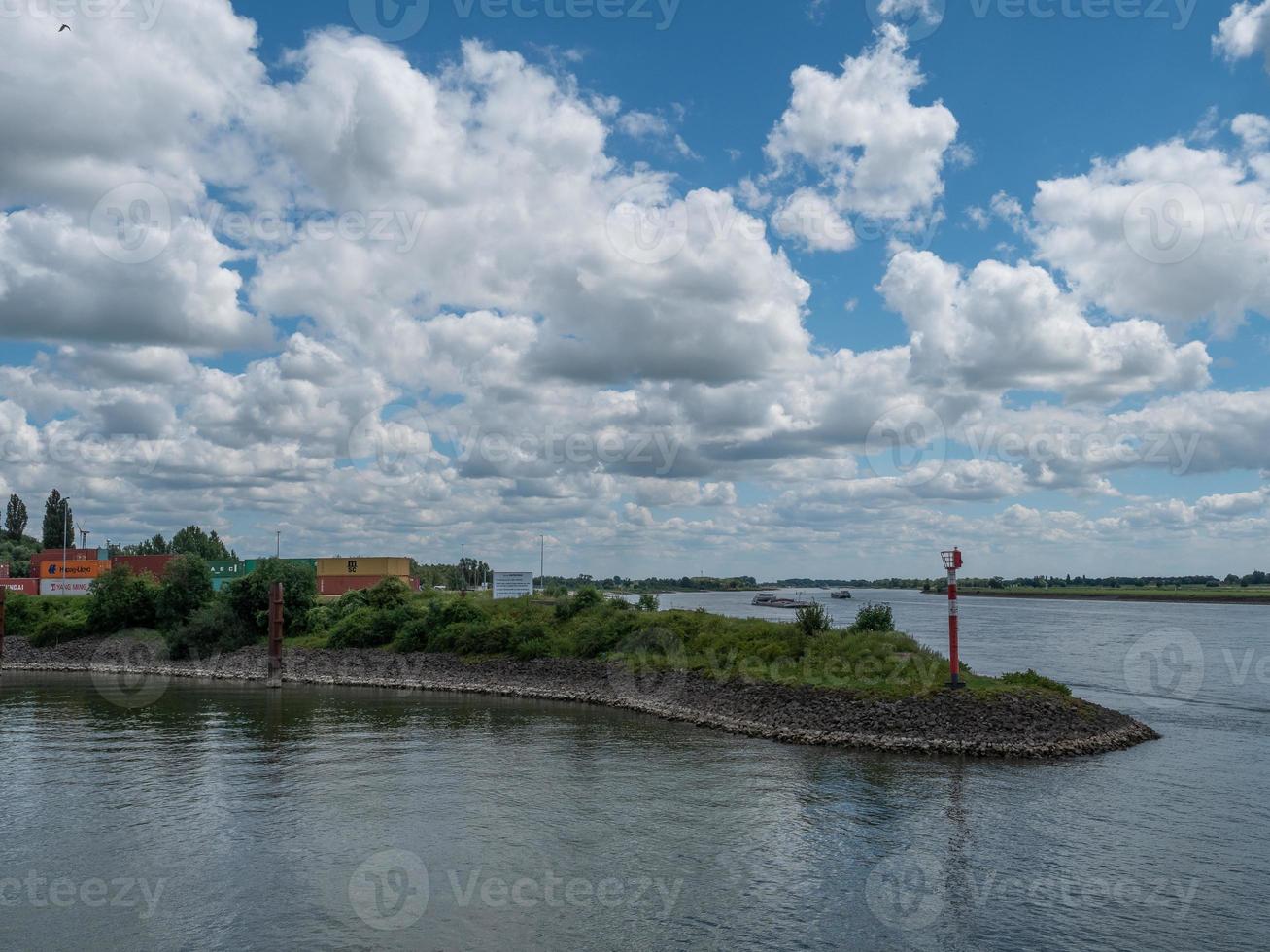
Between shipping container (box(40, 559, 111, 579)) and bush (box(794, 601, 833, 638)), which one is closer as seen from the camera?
bush (box(794, 601, 833, 638))

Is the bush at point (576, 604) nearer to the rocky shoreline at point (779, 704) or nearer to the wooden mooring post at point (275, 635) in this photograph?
the rocky shoreline at point (779, 704)

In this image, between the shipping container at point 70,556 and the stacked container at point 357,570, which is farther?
the stacked container at point 357,570

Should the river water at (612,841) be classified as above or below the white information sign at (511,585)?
below

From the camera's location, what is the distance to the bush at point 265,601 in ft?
246

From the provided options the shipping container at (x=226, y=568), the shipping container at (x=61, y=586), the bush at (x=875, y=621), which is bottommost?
the shipping container at (x=61, y=586)

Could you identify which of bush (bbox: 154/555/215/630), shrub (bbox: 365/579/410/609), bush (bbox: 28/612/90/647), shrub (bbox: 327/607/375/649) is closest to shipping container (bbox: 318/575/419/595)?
bush (bbox: 154/555/215/630)

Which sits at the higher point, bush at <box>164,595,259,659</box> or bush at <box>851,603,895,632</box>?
bush at <box>851,603,895,632</box>

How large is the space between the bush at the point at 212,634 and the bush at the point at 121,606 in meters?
9.02

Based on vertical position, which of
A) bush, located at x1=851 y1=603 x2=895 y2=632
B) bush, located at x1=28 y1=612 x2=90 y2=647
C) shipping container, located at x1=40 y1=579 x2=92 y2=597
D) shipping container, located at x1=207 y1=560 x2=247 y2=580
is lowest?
bush, located at x1=28 y1=612 x2=90 y2=647

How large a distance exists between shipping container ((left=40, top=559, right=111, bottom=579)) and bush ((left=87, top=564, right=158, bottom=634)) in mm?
37494

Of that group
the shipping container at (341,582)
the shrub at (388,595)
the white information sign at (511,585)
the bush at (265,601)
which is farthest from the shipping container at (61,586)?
the shrub at (388,595)

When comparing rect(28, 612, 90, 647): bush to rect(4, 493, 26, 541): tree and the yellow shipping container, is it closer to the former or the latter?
the yellow shipping container

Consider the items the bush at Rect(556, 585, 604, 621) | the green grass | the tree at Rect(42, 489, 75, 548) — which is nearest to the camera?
the green grass

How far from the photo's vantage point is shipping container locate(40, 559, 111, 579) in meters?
116
